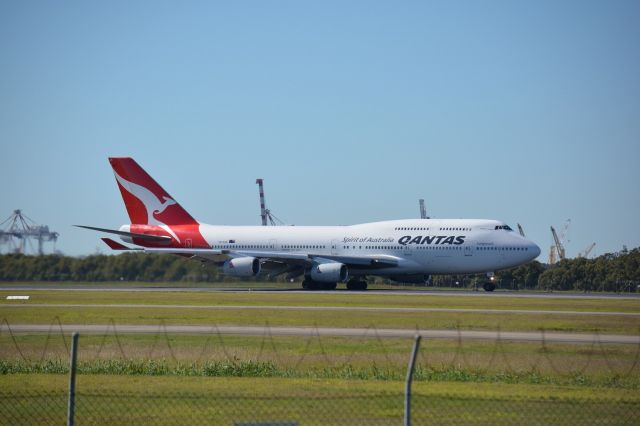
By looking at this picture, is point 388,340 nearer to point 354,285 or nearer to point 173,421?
point 173,421

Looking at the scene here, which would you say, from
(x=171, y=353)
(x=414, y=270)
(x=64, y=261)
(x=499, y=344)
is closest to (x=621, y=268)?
(x=414, y=270)

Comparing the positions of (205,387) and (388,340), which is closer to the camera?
(205,387)

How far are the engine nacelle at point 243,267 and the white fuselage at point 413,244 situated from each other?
2.87 meters

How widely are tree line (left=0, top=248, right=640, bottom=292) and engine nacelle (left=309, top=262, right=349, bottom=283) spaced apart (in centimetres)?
1276

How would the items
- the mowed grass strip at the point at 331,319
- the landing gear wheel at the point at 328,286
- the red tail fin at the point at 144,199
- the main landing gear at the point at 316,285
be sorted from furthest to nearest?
1. the red tail fin at the point at 144,199
2. the main landing gear at the point at 316,285
3. the landing gear wheel at the point at 328,286
4. the mowed grass strip at the point at 331,319

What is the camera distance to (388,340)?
3241 centimetres

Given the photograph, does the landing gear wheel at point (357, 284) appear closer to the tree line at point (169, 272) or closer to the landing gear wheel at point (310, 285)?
the landing gear wheel at point (310, 285)

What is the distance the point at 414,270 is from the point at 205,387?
52468mm

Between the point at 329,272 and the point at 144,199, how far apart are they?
18728mm

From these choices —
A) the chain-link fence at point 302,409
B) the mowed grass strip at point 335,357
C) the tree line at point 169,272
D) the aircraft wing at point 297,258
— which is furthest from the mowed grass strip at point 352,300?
the chain-link fence at point 302,409

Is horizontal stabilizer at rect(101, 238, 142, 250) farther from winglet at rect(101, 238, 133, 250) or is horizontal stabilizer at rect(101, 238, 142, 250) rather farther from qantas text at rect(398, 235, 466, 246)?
qantas text at rect(398, 235, 466, 246)

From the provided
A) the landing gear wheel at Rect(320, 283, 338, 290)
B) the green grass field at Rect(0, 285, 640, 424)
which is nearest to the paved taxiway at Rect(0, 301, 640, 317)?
the green grass field at Rect(0, 285, 640, 424)

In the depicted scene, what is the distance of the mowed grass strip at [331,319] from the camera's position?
38.5 m

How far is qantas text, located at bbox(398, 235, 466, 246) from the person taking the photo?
71250 millimetres
